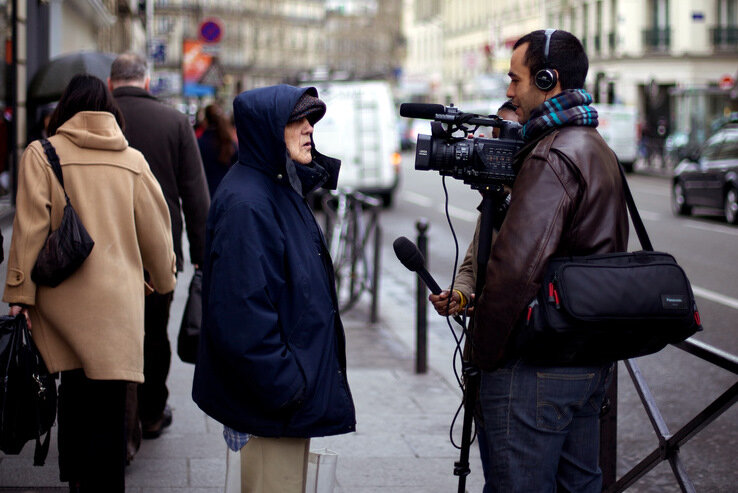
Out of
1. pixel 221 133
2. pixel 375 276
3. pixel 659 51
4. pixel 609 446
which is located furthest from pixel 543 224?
pixel 659 51

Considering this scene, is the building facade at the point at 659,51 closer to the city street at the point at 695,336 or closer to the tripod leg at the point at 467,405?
the city street at the point at 695,336

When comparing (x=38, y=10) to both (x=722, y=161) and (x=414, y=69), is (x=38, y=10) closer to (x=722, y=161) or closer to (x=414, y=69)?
(x=722, y=161)

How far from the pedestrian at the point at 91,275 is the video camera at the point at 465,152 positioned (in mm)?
1461

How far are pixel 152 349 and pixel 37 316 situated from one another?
1.40 m

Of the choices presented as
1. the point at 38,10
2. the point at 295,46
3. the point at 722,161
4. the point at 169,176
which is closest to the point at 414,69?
the point at 295,46

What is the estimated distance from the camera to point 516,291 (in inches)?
117

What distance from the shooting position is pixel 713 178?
19.3 m

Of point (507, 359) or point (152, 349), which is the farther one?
point (152, 349)

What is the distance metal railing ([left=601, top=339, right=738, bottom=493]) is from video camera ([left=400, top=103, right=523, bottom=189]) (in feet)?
3.57

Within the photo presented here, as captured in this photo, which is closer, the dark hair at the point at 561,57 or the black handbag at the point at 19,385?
the dark hair at the point at 561,57

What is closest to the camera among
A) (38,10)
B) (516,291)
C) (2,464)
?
(516,291)

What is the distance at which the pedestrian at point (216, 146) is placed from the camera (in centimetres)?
969

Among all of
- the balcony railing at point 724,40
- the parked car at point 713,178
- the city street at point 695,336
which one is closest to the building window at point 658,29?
the balcony railing at point 724,40

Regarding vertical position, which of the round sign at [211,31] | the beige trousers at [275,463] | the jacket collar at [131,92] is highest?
the round sign at [211,31]
